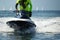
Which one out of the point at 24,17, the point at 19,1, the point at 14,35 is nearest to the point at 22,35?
the point at 14,35

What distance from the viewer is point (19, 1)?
17078 mm

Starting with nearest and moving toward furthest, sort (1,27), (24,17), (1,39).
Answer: (1,39) → (24,17) → (1,27)

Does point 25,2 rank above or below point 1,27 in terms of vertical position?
above

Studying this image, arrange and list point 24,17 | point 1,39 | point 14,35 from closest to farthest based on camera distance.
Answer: point 1,39 < point 14,35 < point 24,17

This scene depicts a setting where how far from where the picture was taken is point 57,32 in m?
16.5

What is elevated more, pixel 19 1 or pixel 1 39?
pixel 19 1

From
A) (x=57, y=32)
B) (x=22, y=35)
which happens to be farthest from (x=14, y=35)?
(x=57, y=32)

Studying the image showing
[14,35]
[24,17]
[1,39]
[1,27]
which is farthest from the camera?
[1,27]

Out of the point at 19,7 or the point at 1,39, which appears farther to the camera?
the point at 19,7

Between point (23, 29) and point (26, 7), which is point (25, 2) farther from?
point (23, 29)

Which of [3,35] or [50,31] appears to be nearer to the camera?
[3,35]

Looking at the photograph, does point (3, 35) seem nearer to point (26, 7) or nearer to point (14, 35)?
point (14, 35)

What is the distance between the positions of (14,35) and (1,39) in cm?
132

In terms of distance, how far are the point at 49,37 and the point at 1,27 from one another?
4.27m
